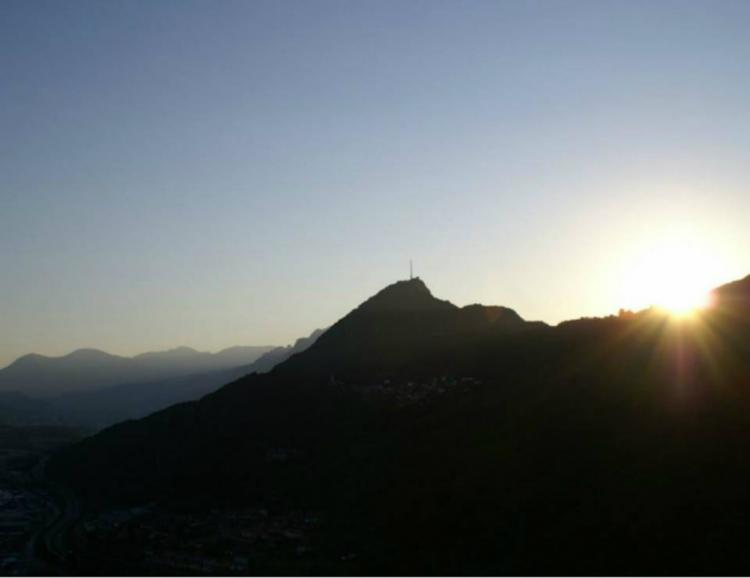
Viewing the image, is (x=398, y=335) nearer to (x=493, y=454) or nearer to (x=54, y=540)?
(x=493, y=454)

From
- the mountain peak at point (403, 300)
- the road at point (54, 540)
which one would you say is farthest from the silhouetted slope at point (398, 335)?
the road at point (54, 540)

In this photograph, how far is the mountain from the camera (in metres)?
66.6

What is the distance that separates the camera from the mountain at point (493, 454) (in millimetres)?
66562

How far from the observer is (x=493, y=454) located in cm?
8825

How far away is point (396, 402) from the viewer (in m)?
126

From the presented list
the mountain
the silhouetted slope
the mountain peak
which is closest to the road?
the mountain

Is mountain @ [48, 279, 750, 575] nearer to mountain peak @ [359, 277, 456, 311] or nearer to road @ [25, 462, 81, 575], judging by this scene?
road @ [25, 462, 81, 575]

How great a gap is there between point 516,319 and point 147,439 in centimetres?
8554

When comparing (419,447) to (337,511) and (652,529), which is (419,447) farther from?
(652,529)

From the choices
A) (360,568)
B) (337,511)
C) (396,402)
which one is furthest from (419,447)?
(360,568)

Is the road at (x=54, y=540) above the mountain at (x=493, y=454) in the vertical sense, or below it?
below

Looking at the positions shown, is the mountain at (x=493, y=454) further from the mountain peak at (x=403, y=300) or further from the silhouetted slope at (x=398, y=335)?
the mountain peak at (x=403, y=300)

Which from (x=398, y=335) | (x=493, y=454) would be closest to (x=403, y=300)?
(x=398, y=335)

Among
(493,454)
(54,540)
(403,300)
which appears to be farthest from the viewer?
(403,300)
